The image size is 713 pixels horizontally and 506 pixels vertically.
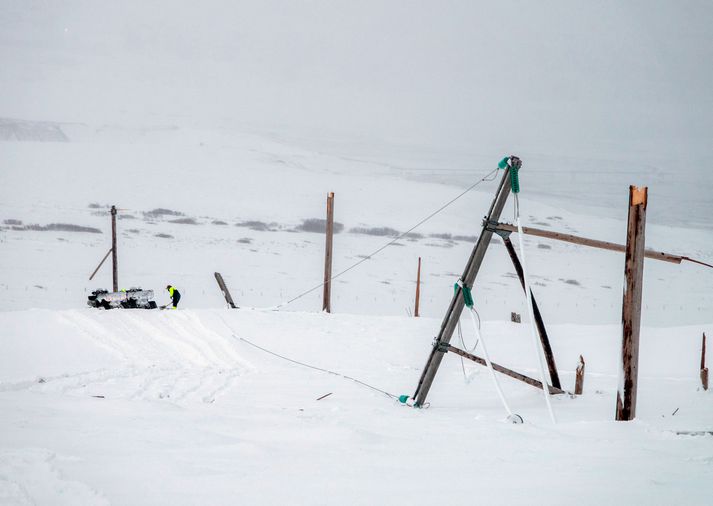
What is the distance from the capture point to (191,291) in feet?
86.9

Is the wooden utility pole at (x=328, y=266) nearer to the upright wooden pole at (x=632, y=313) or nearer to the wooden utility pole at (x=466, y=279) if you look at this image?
the wooden utility pole at (x=466, y=279)

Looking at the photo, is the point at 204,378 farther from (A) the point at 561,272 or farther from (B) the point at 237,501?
(A) the point at 561,272

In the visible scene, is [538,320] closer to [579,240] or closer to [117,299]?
[579,240]

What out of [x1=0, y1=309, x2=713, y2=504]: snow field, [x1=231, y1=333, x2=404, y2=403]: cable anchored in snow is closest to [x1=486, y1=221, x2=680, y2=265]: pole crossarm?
[x1=0, y1=309, x2=713, y2=504]: snow field

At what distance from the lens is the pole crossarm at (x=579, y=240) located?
7091mm

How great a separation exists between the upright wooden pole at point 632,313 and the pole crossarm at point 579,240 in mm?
220

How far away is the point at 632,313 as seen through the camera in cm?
660

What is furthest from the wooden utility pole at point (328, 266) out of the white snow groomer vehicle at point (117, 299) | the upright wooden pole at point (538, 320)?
the upright wooden pole at point (538, 320)

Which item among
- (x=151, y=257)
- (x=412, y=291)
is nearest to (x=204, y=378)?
(x=412, y=291)

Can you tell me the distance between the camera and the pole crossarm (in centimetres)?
709

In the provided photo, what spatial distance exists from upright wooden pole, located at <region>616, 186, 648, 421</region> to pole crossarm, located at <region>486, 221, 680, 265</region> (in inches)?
8.7

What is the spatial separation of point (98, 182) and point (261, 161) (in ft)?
57.4

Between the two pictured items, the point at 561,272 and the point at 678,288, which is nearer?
the point at 678,288

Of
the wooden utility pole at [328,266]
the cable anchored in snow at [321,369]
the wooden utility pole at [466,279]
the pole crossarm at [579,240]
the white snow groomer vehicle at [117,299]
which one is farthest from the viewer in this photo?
the wooden utility pole at [328,266]
